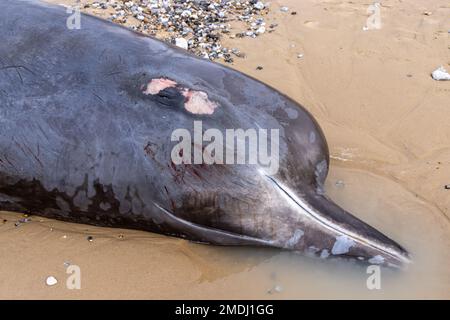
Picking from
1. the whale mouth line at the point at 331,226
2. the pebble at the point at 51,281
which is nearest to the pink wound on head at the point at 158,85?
the whale mouth line at the point at 331,226

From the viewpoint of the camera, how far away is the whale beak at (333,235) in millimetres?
Result: 3320

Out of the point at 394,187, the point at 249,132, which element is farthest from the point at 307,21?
the point at 249,132

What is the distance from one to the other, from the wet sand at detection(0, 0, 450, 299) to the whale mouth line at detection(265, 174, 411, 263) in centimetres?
12

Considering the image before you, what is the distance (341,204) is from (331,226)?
63cm

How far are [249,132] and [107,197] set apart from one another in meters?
0.92

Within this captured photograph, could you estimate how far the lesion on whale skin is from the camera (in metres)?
3.44

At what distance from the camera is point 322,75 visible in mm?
5234

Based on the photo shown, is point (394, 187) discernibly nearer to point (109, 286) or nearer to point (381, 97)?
point (381, 97)

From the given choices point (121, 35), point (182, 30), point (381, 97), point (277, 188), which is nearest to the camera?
point (277, 188)

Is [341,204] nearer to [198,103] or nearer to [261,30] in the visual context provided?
[198,103]


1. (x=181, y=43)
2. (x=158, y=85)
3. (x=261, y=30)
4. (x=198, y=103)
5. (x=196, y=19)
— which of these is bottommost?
(x=198, y=103)

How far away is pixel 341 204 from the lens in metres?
3.94

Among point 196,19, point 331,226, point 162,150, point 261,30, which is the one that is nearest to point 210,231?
point 162,150

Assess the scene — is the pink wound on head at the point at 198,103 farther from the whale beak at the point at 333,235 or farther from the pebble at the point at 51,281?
the pebble at the point at 51,281
